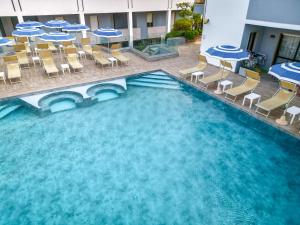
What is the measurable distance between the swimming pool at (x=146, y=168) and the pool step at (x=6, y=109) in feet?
1.53

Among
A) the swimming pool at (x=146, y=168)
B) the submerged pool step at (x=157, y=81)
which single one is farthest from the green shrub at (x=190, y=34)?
the swimming pool at (x=146, y=168)

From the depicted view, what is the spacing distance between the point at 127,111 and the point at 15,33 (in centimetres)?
947

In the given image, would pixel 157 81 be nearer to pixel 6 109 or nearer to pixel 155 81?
pixel 155 81

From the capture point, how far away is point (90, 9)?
67.8 ft

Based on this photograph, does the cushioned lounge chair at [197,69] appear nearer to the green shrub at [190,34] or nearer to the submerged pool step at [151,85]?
the submerged pool step at [151,85]

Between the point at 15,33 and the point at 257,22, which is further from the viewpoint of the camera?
the point at 15,33

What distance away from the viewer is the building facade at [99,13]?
59.5 feet

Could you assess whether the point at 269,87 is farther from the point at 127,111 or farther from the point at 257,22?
the point at 127,111

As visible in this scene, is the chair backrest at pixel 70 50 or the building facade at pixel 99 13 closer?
the chair backrest at pixel 70 50

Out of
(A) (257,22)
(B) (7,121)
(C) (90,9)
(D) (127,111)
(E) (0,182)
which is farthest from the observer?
(C) (90,9)

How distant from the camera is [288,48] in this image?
13.5 m

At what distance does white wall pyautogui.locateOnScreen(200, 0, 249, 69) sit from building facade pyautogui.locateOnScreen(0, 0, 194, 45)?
23.9 ft

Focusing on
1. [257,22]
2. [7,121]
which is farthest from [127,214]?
[257,22]

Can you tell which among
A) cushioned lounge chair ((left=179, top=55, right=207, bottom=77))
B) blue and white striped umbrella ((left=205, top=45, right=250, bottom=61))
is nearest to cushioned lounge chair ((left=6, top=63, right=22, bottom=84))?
cushioned lounge chair ((left=179, top=55, right=207, bottom=77))
